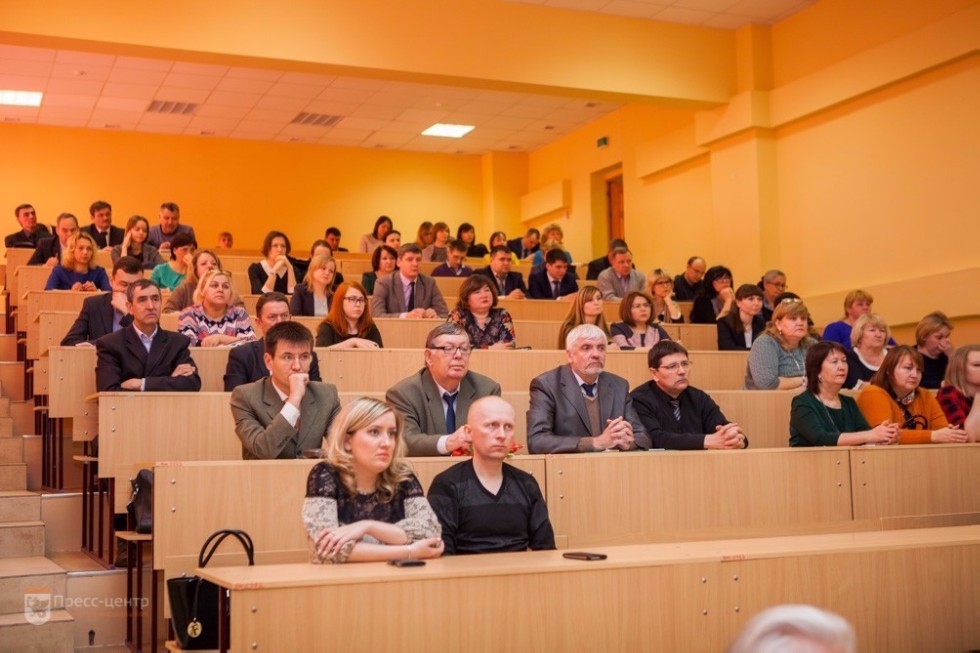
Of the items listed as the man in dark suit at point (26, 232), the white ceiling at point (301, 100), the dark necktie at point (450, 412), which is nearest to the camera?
the dark necktie at point (450, 412)

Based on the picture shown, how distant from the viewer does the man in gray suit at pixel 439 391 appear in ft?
13.9

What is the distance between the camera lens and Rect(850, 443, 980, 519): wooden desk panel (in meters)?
4.14

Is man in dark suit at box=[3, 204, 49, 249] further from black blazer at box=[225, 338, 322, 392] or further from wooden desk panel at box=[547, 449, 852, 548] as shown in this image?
wooden desk panel at box=[547, 449, 852, 548]

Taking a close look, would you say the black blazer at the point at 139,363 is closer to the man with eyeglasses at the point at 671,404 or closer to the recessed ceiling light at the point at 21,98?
the man with eyeglasses at the point at 671,404

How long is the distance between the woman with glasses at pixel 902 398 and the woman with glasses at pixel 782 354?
0.79m

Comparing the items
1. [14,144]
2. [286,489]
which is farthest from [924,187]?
[14,144]

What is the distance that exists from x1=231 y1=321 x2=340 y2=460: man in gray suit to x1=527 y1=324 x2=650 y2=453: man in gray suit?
82 centimetres

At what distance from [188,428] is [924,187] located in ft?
19.0

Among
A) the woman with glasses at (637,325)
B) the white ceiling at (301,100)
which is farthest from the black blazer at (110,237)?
the woman with glasses at (637,325)

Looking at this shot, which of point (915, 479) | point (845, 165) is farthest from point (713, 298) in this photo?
point (915, 479)

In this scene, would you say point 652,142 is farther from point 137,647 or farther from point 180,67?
point 137,647

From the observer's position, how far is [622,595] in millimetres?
2725

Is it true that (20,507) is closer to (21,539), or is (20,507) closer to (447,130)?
(21,539)

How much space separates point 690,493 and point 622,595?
1214 mm
